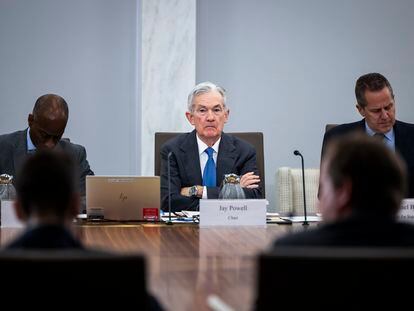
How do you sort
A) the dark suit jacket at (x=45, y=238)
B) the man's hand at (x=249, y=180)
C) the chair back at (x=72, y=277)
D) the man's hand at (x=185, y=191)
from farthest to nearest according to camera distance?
the man's hand at (x=185, y=191) → the man's hand at (x=249, y=180) → the dark suit jacket at (x=45, y=238) → the chair back at (x=72, y=277)

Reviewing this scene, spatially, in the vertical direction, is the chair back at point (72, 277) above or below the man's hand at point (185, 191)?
below

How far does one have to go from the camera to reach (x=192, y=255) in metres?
2.98

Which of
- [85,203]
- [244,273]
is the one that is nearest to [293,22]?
[85,203]

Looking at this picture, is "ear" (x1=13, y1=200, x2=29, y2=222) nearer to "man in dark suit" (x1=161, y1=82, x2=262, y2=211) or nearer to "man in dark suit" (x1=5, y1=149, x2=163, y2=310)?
"man in dark suit" (x1=5, y1=149, x2=163, y2=310)

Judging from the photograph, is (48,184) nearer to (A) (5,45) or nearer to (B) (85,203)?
(B) (85,203)

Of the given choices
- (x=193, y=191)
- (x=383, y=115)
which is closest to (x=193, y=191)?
(x=193, y=191)

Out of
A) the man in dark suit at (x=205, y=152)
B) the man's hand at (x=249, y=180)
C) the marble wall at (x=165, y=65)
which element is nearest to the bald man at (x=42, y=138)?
the man in dark suit at (x=205, y=152)

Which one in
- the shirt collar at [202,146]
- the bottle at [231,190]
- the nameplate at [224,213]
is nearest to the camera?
the nameplate at [224,213]

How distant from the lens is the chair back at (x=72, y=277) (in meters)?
1.60

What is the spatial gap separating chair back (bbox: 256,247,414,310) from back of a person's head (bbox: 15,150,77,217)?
463mm

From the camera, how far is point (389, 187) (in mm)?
1860

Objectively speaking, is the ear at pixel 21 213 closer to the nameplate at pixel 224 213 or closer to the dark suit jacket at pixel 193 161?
the nameplate at pixel 224 213

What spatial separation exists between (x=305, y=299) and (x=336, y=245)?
187 millimetres

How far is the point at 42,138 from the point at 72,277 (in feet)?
10.8
